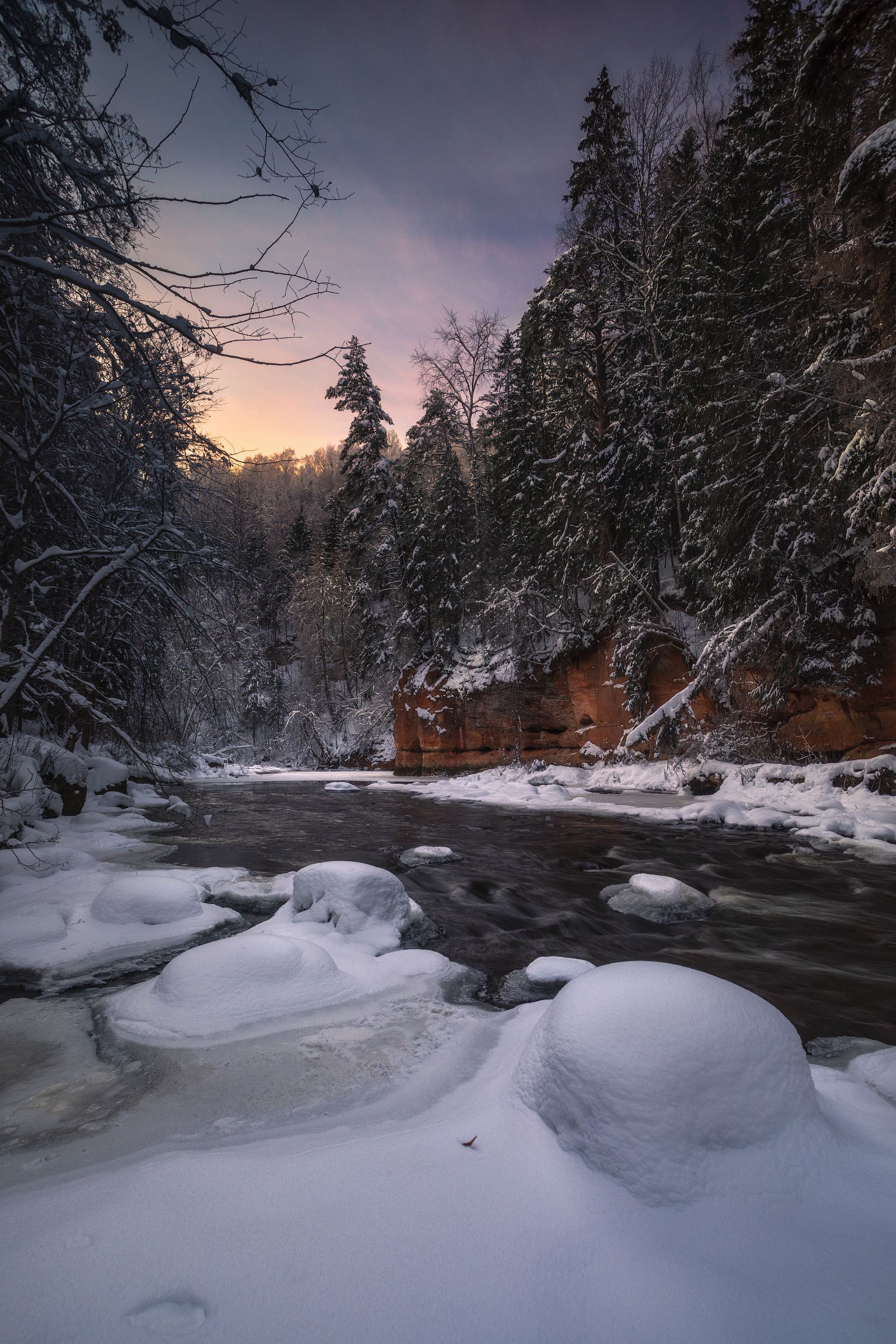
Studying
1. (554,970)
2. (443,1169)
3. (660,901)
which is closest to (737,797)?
(660,901)

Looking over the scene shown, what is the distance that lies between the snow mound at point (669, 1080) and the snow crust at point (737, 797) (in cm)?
660

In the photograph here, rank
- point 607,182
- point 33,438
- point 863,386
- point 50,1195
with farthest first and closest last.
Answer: point 607,182 < point 863,386 < point 33,438 < point 50,1195

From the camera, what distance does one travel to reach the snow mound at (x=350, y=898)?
4379 millimetres

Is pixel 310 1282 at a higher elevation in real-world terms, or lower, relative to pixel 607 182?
lower

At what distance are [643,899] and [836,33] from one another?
8.85 meters

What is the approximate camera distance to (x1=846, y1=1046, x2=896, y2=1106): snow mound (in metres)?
2.35

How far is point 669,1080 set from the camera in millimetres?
1789

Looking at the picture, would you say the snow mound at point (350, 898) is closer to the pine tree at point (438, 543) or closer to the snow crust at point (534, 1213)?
the snow crust at point (534, 1213)

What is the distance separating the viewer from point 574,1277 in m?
1.40

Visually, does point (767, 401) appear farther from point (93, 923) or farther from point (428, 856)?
point (93, 923)

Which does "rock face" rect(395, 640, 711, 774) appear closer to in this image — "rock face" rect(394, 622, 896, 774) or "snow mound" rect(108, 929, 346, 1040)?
"rock face" rect(394, 622, 896, 774)

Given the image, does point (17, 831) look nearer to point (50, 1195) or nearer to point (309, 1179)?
point (50, 1195)

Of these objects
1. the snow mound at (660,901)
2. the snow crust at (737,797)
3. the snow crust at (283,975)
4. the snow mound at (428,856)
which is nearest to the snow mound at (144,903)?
the snow crust at (283,975)

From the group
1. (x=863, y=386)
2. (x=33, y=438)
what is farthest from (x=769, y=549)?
(x=33, y=438)
